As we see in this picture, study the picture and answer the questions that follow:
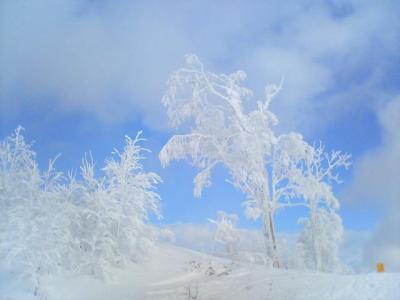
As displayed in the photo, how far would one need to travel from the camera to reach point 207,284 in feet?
51.4

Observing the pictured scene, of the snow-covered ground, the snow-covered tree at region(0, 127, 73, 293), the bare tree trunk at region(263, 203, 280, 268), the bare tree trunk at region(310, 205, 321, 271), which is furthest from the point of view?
the bare tree trunk at region(310, 205, 321, 271)

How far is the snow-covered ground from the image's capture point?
12.4 meters

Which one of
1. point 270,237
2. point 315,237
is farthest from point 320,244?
point 270,237

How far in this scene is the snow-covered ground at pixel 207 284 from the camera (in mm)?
12391

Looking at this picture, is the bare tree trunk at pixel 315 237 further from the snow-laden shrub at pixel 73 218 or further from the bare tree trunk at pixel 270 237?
the snow-laden shrub at pixel 73 218

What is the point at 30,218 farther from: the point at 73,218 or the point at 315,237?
the point at 315,237

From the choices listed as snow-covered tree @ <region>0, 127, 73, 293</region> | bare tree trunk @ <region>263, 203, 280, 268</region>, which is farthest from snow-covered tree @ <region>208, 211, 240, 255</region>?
snow-covered tree @ <region>0, 127, 73, 293</region>

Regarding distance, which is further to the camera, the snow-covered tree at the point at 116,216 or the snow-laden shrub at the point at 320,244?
the snow-laden shrub at the point at 320,244

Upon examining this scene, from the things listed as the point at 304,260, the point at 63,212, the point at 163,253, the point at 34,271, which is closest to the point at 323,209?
the point at 304,260

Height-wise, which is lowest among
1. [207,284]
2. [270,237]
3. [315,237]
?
[207,284]

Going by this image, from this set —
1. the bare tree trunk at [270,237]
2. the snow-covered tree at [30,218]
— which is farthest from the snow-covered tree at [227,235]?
the snow-covered tree at [30,218]

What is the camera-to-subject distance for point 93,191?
19.7 m

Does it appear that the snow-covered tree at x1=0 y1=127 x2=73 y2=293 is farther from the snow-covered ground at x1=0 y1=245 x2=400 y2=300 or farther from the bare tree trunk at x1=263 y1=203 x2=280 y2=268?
the bare tree trunk at x1=263 y1=203 x2=280 y2=268

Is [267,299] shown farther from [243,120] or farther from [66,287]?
[243,120]
